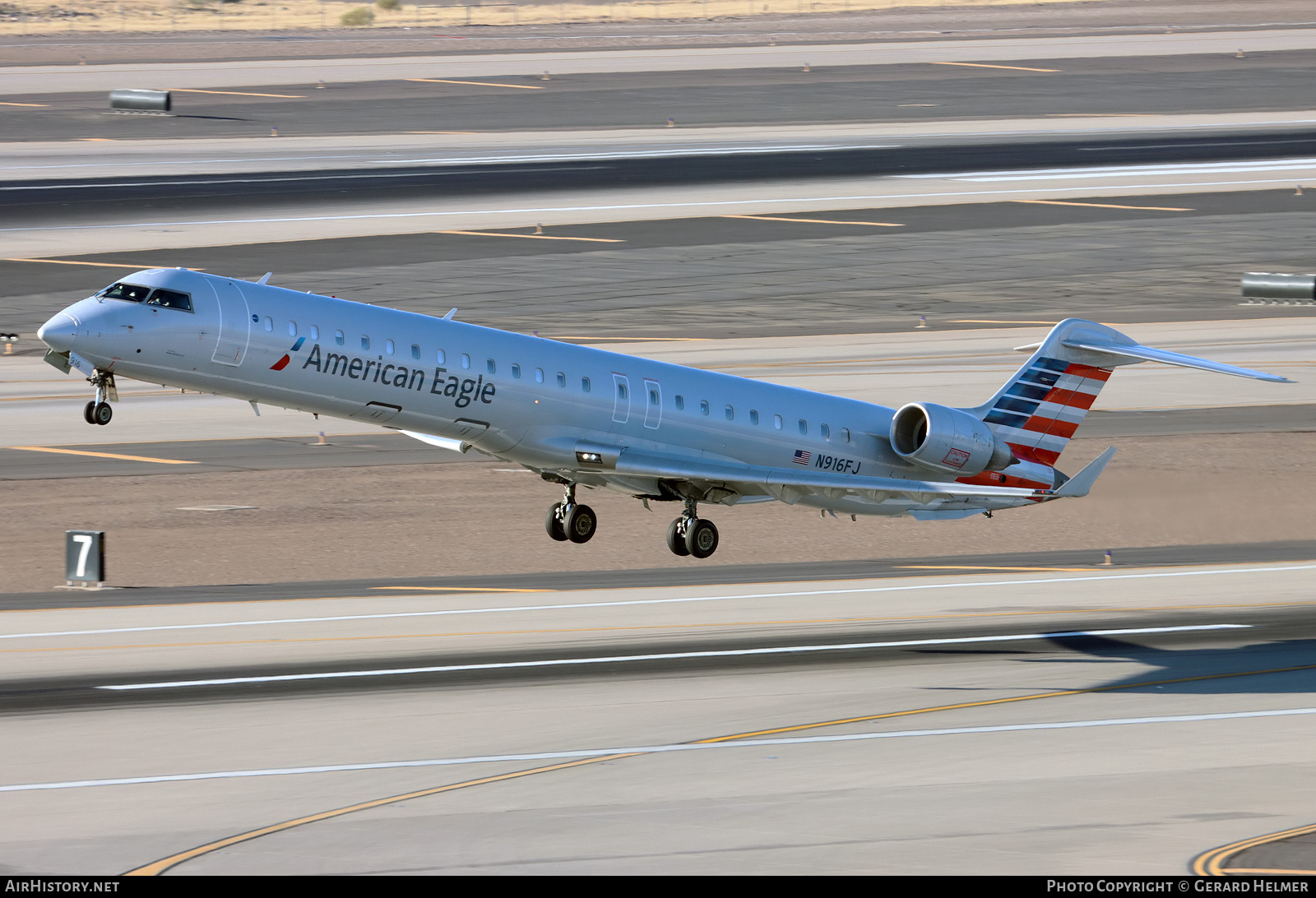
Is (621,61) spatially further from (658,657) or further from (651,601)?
(658,657)

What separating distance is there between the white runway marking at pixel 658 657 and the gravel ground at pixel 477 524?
26.7ft

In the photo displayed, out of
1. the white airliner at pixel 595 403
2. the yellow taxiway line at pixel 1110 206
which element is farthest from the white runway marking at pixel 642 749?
the yellow taxiway line at pixel 1110 206

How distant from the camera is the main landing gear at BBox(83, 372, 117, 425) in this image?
109 ft

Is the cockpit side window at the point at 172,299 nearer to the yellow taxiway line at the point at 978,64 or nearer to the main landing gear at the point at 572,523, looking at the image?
the main landing gear at the point at 572,523

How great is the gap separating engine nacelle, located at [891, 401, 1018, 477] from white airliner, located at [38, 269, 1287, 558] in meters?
0.05

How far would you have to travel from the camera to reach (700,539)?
41.7 metres

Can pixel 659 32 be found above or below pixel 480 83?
above

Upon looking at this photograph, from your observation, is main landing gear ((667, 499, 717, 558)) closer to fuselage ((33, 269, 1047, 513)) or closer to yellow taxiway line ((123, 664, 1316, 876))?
fuselage ((33, 269, 1047, 513))

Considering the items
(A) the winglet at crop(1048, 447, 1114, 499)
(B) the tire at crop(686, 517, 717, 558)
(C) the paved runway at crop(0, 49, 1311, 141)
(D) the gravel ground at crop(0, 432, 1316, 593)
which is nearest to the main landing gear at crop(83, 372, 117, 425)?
(D) the gravel ground at crop(0, 432, 1316, 593)

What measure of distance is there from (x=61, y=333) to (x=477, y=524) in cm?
1996

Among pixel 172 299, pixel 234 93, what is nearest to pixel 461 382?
pixel 172 299

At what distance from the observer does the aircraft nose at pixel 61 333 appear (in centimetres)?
3353

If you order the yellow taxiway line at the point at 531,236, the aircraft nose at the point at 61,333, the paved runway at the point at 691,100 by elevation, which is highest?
the paved runway at the point at 691,100

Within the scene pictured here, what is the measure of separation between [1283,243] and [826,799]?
6583 centimetres
